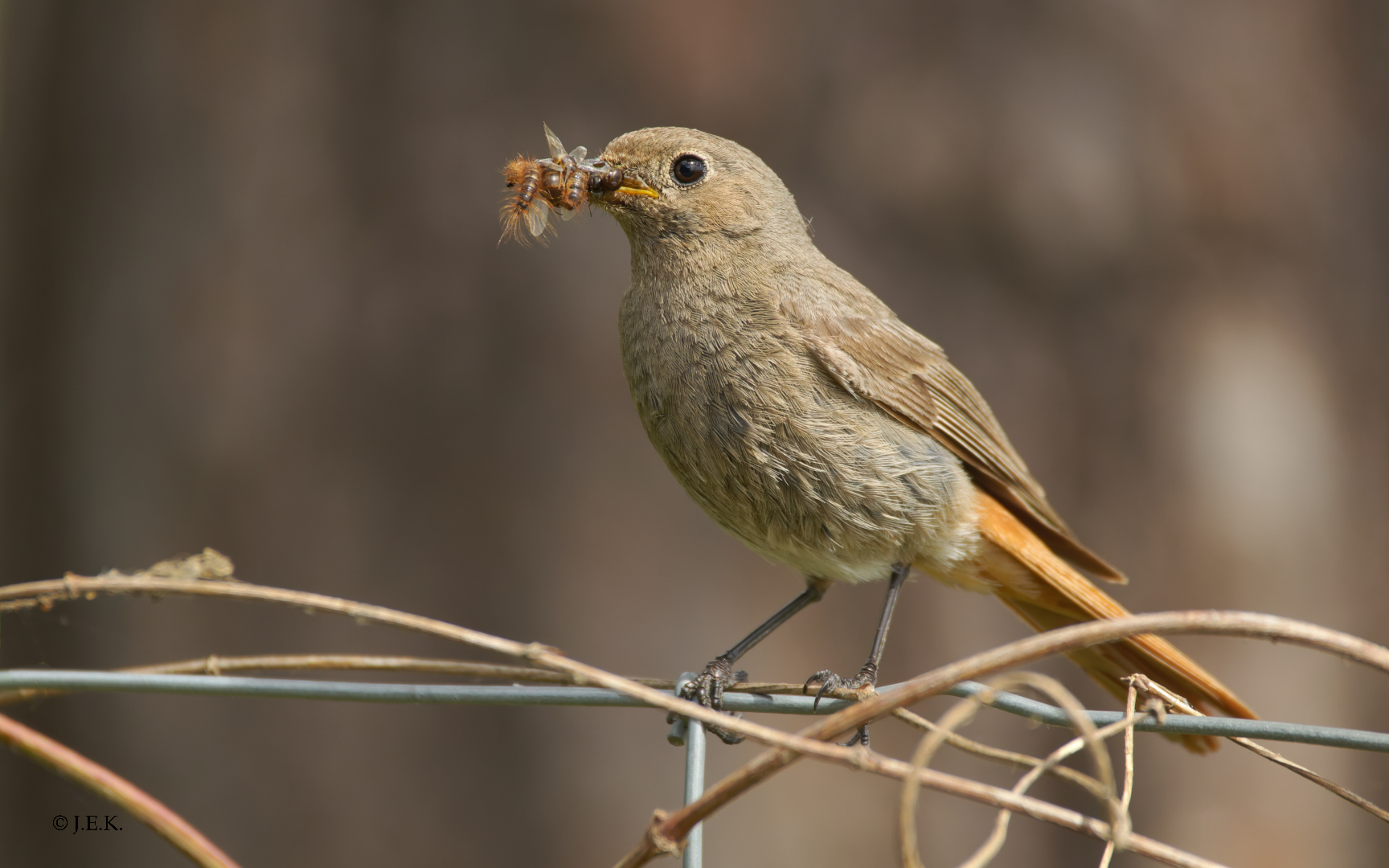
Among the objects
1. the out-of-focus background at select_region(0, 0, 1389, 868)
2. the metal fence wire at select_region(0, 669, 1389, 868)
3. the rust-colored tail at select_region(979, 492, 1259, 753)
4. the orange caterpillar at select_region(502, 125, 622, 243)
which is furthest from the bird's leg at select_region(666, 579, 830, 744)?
the orange caterpillar at select_region(502, 125, 622, 243)

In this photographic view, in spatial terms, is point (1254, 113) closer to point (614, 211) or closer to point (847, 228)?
point (847, 228)

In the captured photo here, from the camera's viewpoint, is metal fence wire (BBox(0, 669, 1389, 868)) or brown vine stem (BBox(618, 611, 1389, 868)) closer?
brown vine stem (BBox(618, 611, 1389, 868))

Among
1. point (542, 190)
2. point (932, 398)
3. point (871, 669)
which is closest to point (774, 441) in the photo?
point (932, 398)

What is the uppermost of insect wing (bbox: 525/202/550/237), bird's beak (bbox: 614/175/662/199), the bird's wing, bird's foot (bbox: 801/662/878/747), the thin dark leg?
bird's beak (bbox: 614/175/662/199)

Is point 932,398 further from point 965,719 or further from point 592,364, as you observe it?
point 965,719

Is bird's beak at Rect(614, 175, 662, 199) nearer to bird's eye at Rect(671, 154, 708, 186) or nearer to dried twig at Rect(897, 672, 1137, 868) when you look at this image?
bird's eye at Rect(671, 154, 708, 186)

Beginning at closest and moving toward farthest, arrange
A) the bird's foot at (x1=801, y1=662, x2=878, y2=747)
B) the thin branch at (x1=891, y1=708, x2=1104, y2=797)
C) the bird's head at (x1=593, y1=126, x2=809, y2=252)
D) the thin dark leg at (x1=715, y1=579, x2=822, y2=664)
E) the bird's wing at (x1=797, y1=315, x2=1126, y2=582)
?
the thin branch at (x1=891, y1=708, x2=1104, y2=797) → the bird's foot at (x1=801, y1=662, x2=878, y2=747) → the bird's wing at (x1=797, y1=315, x2=1126, y2=582) → the bird's head at (x1=593, y1=126, x2=809, y2=252) → the thin dark leg at (x1=715, y1=579, x2=822, y2=664)

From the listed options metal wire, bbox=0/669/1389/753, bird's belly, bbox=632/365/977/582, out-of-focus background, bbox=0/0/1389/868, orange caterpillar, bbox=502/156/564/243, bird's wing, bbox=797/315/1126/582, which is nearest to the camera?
metal wire, bbox=0/669/1389/753

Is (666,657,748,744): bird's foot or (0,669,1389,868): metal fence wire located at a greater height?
(666,657,748,744): bird's foot

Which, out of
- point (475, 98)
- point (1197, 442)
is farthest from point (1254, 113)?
point (475, 98)
